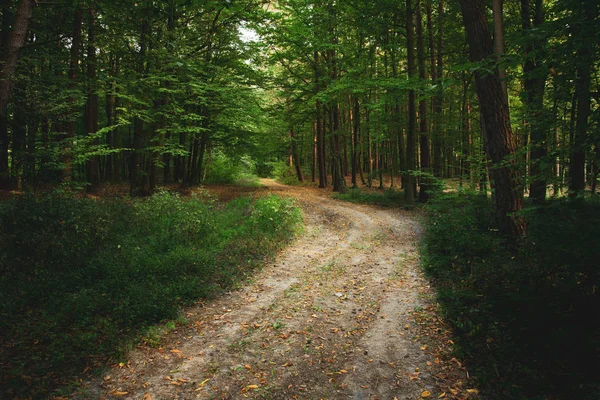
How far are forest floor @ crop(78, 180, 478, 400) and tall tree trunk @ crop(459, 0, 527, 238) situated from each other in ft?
9.10

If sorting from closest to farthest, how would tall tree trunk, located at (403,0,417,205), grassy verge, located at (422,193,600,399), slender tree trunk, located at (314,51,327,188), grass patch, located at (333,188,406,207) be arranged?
grassy verge, located at (422,193,600,399)
tall tree trunk, located at (403,0,417,205)
grass patch, located at (333,188,406,207)
slender tree trunk, located at (314,51,327,188)

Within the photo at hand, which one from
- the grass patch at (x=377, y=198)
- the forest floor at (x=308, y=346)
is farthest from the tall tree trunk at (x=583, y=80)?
the grass patch at (x=377, y=198)

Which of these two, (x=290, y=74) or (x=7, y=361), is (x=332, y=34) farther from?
(x=7, y=361)

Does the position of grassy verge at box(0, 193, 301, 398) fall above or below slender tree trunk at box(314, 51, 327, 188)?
below

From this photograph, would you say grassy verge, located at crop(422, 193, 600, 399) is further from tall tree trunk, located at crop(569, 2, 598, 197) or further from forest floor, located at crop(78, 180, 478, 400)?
tall tree trunk, located at crop(569, 2, 598, 197)

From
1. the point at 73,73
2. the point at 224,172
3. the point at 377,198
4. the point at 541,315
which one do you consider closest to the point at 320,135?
the point at 377,198

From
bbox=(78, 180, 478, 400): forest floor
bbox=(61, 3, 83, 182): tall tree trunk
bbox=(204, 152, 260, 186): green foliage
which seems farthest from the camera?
bbox=(204, 152, 260, 186): green foliage

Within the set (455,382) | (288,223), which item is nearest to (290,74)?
(288,223)

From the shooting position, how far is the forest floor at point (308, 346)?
13.4 ft

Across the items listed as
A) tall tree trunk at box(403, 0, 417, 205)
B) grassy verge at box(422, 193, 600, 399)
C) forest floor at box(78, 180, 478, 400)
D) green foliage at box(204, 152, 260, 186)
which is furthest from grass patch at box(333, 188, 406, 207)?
grassy verge at box(422, 193, 600, 399)

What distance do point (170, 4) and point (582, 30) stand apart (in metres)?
4.75

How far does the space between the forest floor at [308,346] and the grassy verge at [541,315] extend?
411mm

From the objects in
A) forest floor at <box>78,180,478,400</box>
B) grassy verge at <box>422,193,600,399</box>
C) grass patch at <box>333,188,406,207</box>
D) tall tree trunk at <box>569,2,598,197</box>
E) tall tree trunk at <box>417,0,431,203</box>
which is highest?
tall tree trunk at <box>417,0,431,203</box>

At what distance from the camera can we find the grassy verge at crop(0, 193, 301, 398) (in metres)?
4.65
